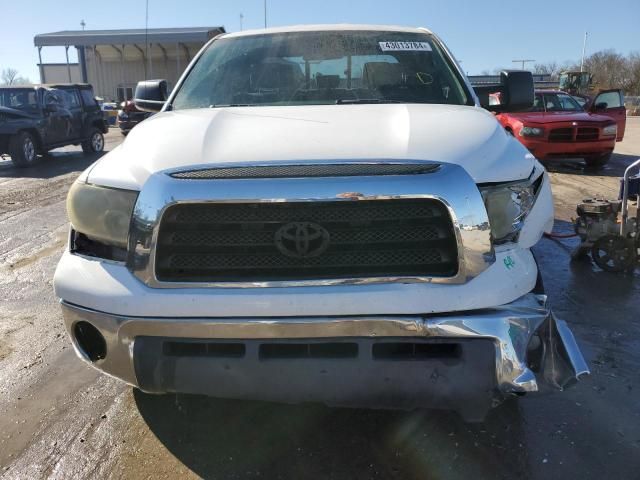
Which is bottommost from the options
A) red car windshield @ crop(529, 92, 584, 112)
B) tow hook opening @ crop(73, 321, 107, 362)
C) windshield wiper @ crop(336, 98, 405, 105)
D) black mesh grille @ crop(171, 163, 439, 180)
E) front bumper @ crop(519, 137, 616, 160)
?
front bumper @ crop(519, 137, 616, 160)

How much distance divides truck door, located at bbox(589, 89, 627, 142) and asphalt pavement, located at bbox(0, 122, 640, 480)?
35.3ft

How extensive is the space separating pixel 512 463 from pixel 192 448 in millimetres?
1484

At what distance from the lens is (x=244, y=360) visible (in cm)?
204

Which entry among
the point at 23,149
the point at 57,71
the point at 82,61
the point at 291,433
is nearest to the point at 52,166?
the point at 23,149

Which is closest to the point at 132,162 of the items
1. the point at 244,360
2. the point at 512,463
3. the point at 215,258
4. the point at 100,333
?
the point at 215,258

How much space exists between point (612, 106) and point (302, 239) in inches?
549

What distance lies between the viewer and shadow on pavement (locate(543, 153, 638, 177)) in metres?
11.4

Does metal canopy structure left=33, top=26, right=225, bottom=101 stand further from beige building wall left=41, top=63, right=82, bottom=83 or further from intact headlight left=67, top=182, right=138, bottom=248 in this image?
intact headlight left=67, top=182, right=138, bottom=248

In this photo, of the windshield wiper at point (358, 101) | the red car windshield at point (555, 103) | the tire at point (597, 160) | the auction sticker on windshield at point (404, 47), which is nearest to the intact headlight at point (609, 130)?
the tire at point (597, 160)

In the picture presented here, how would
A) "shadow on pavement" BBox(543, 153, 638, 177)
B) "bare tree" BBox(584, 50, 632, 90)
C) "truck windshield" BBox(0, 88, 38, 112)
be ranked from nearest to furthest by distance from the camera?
"shadow on pavement" BBox(543, 153, 638, 177) < "truck windshield" BBox(0, 88, 38, 112) < "bare tree" BBox(584, 50, 632, 90)

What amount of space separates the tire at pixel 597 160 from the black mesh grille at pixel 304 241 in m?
11.2

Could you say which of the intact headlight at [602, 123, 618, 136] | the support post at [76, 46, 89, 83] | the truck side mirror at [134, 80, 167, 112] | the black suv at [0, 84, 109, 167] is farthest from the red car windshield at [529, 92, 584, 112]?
the support post at [76, 46, 89, 83]

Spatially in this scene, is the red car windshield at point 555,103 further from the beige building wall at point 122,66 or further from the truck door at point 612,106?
the beige building wall at point 122,66

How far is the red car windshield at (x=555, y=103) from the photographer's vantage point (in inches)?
507
